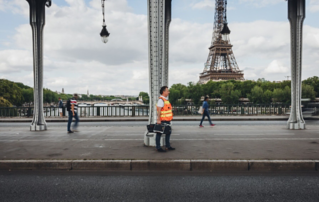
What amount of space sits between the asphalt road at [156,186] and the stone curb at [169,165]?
257 millimetres

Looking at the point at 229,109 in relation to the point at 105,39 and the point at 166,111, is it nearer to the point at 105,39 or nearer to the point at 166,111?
the point at 105,39

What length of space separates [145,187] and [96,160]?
5.62 feet

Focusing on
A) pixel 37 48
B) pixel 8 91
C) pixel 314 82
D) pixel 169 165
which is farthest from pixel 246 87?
pixel 169 165

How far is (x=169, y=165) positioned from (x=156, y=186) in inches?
44.3

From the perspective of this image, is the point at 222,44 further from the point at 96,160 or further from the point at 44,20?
the point at 96,160

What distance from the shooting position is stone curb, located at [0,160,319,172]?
19.8 feet

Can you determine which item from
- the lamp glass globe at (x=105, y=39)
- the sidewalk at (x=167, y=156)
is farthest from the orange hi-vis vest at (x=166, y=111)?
the lamp glass globe at (x=105, y=39)

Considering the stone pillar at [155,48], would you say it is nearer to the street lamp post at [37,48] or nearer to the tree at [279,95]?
the street lamp post at [37,48]

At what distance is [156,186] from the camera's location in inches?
199

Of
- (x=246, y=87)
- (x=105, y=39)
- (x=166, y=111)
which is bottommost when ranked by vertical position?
(x=166, y=111)

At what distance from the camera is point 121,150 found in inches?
298

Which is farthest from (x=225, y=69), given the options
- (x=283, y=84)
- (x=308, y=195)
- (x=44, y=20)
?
(x=308, y=195)

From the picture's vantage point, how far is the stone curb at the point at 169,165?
19.8ft

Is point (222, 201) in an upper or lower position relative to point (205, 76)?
lower
